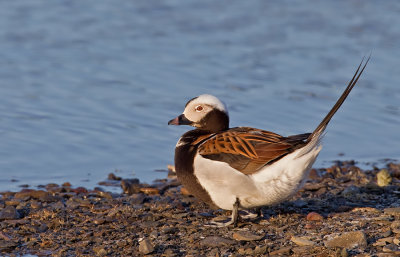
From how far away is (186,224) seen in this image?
6125mm

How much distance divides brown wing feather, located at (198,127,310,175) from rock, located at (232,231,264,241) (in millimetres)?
514

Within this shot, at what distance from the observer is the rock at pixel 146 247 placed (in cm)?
541

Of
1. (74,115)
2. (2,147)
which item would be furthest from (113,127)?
(2,147)

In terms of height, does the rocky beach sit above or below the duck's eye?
below

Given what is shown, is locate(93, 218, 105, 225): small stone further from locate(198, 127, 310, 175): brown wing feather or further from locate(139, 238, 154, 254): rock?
locate(198, 127, 310, 175): brown wing feather

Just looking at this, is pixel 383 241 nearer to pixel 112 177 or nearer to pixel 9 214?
pixel 9 214

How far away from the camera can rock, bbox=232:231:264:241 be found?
5.59m

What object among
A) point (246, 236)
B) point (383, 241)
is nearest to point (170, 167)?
point (246, 236)

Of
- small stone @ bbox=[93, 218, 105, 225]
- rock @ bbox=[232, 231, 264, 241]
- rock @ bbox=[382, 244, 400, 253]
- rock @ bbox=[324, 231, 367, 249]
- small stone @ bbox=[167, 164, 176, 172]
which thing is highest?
small stone @ bbox=[167, 164, 176, 172]

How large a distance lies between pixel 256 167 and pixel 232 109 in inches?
194

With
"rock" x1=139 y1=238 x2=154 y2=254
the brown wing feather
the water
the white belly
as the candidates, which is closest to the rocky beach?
"rock" x1=139 y1=238 x2=154 y2=254

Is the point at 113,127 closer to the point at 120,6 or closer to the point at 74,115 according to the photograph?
the point at 74,115

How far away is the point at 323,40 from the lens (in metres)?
14.2

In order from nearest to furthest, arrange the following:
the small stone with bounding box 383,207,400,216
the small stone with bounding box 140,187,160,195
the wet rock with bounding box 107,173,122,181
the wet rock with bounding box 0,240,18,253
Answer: the wet rock with bounding box 0,240,18,253, the small stone with bounding box 383,207,400,216, the small stone with bounding box 140,187,160,195, the wet rock with bounding box 107,173,122,181
